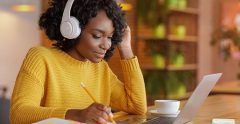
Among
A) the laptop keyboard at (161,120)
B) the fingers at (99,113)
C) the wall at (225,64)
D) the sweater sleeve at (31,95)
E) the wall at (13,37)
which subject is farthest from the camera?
the wall at (225,64)

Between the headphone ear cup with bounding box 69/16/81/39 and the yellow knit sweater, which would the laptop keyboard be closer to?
the yellow knit sweater

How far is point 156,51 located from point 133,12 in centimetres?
44

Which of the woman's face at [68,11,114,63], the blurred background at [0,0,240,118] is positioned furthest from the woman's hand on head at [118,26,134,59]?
the blurred background at [0,0,240,118]

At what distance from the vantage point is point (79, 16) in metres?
1.55

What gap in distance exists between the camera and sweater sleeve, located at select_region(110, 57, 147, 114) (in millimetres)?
1737

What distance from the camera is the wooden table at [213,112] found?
1.56 m

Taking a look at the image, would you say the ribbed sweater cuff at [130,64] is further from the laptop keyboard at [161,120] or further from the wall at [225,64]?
the wall at [225,64]

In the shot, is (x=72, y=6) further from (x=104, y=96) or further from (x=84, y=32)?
(x=104, y=96)

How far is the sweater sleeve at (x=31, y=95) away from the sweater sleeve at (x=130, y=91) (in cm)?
36

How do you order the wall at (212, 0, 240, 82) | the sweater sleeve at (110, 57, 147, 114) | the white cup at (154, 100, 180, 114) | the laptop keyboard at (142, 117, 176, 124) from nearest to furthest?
the laptop keyboard at (142, 117, 176, 124), the white cup at (154, 100, 180, 114), the sweater sleeve at (110, 57, 147, 114), the wall at (212, 0, 240, 82)

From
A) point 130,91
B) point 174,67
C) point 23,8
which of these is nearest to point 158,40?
point 174,67

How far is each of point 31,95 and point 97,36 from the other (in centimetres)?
28

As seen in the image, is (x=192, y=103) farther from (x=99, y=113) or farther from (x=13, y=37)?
(x=13, y=37)

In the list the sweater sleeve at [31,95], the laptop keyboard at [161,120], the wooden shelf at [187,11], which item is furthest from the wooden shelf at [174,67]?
the sweater sleeve at [31,95]
